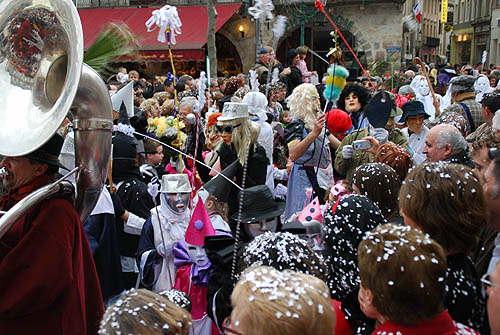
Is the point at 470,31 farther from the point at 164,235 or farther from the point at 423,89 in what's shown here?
the point at 164,235

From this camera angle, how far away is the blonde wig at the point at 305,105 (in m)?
4.71

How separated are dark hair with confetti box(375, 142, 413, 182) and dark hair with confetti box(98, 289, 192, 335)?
81.1 inches

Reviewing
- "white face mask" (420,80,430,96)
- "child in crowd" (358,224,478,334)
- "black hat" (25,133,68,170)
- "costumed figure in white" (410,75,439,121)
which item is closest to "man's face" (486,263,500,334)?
"child in crowd" (358,224,478,334)

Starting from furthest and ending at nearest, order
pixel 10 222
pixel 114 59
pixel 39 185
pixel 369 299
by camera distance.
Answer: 1. pixel 114 59
2. pixel 39 185
3. pixel 10 222
4. pixel 369 299

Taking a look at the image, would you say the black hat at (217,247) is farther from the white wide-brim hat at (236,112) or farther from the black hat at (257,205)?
the white wide-brim hat at (236,112)

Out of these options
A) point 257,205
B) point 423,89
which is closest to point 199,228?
point 257,205

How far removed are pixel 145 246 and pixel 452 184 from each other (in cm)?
220

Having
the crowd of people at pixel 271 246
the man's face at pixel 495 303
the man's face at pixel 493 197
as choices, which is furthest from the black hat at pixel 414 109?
the man's face at pixel 495 303

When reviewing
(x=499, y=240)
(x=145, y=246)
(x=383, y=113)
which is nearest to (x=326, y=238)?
(x=499, y=240)

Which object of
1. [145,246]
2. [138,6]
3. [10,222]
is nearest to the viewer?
[10,222]

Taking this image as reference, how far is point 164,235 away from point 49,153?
1232 mm

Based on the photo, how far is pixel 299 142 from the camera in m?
4.59

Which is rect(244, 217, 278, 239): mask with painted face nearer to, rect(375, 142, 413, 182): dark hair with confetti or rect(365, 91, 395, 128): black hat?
rect(375, 142, 413, 182): dark hair with confetti

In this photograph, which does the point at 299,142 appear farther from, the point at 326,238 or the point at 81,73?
the point at 81,73
